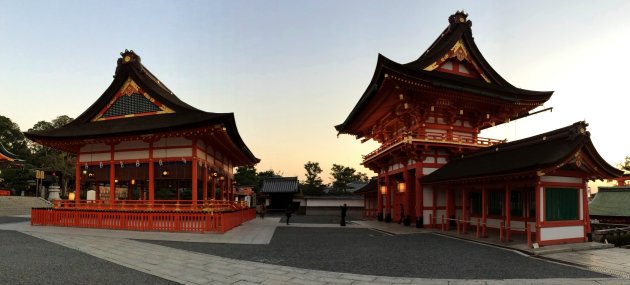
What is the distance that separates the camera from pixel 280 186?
41812 millimetres

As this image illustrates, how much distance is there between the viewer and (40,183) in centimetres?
5041

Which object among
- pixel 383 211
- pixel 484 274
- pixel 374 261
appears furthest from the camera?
pixel 383 211

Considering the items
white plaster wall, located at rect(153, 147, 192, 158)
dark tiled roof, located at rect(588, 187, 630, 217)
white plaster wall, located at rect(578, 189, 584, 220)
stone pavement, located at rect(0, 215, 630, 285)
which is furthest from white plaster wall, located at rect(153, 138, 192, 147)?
dark tiled roof, located at rect(588, 187, 630, 217)

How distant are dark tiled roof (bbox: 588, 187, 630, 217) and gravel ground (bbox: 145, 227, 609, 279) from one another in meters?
13.7

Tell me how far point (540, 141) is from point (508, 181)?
85.0 inches

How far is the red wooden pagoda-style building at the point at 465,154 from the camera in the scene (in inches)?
490

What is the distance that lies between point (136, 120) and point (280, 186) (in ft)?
77.7

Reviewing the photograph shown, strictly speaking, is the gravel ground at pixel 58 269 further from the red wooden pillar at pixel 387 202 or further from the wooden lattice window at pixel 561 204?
the red wooden pillar at pixel 387 202

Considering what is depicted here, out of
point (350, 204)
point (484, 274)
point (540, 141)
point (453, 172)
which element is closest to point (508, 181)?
point (540, 141)

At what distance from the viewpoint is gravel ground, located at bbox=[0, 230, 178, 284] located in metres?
7.50

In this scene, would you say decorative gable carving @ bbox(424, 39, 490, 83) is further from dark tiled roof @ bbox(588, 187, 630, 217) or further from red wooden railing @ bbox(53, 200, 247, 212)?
red wooden railing @ bbox(53, 200, 247, 212)

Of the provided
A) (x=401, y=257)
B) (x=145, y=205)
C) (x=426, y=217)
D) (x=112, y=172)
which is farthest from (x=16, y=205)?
(x=401, y=257)

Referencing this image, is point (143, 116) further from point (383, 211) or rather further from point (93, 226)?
point (383, 211)

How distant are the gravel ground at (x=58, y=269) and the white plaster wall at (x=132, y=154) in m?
7.58
